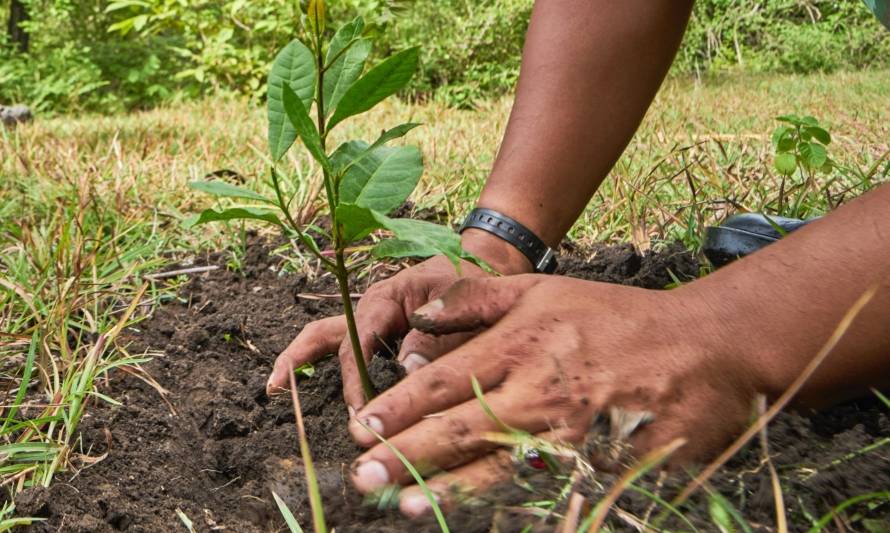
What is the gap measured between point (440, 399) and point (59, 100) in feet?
31.4

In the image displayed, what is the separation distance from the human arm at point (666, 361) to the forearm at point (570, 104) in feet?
1.68

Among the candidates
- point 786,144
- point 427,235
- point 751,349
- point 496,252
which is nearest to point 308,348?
point 496,252

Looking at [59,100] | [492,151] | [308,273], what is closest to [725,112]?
[492,151]

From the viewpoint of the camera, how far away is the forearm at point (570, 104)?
1540 millimetres

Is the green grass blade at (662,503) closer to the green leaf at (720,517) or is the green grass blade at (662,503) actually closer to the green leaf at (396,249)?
the green leaf at (720,517)

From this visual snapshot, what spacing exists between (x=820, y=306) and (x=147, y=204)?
1967 mm

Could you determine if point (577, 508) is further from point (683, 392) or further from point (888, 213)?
point (888, 213)

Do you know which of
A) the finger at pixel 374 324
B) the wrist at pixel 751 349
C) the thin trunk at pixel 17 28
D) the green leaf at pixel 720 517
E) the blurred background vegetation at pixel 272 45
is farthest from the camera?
the thin trunk at pixel 17 28

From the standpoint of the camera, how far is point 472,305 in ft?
3.65

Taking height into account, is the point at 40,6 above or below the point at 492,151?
below

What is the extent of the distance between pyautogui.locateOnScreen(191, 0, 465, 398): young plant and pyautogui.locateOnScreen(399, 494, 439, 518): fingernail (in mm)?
278

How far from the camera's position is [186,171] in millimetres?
2867

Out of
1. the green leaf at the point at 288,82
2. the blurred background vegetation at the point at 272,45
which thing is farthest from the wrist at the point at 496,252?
the blurred background vegetation at the point at 272,45

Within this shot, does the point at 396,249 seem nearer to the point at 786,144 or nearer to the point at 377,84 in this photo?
the point at 377,84
